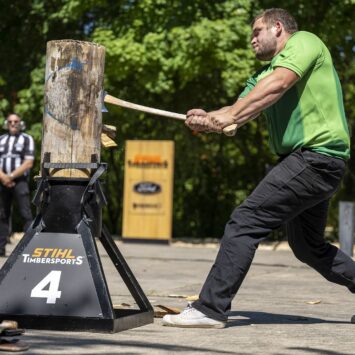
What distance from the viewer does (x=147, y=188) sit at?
799 inches

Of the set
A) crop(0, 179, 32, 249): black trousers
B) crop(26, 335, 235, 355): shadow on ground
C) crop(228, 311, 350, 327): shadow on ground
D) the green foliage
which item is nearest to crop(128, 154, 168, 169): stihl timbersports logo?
the green foliage

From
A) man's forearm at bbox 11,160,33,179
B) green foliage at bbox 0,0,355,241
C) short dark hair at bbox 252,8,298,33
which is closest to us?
short dark hair at bbox 252,8,298,33

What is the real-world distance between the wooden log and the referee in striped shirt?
725cm

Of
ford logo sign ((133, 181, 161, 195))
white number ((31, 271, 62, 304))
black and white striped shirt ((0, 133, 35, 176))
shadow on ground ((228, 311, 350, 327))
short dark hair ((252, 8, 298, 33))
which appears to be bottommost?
shadow on ground ((228, 311, 350, 327))

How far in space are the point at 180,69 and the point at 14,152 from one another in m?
6.74

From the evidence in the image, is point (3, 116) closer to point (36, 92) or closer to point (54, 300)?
point (36, 92)

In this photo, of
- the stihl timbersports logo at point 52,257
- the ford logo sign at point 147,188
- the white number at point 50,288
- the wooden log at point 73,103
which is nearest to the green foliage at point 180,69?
the ford logo sign at point 147,188

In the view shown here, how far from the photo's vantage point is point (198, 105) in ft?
76.9

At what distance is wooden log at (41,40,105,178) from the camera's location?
6441mm

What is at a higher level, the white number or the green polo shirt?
the green polo shirt

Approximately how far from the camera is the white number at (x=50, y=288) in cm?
620

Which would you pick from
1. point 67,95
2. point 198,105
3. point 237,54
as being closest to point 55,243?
point 67,95

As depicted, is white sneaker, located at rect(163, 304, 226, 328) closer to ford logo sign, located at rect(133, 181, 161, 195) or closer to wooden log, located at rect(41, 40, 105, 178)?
wooden log, located at rect(41, 40, 105, 178)

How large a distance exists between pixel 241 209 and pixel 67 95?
1208 millimetres
